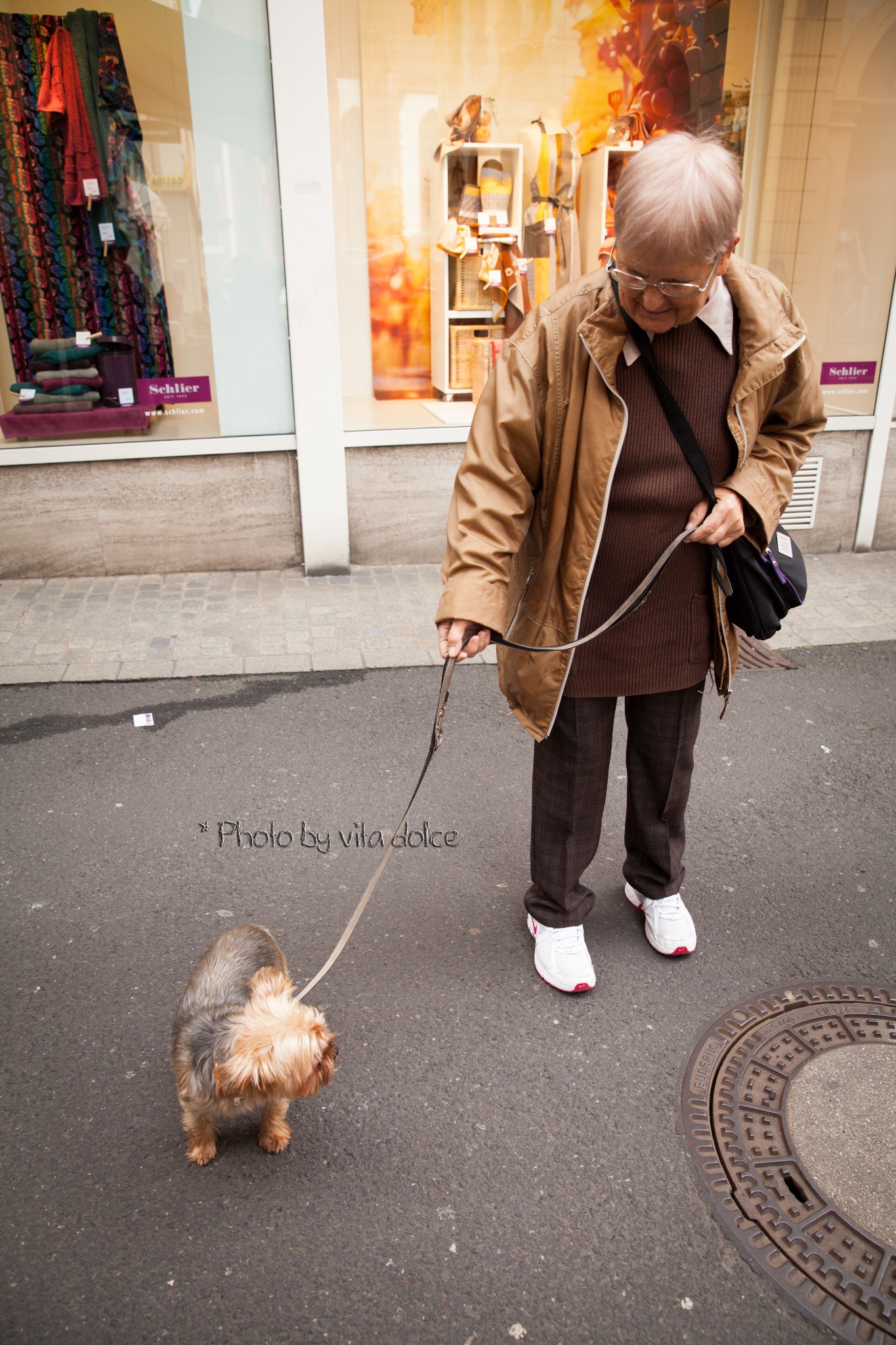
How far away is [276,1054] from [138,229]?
20.4 feet

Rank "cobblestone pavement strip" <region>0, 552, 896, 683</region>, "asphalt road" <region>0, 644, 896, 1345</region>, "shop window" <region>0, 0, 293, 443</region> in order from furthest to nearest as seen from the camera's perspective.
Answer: "shop window" <region>0, 0, 293, 443</region> → "cobblestone pavement strip" <region>0, 552, 896, 683</region> → "asphalt road" <region>0, 644, 896, 1345</region>

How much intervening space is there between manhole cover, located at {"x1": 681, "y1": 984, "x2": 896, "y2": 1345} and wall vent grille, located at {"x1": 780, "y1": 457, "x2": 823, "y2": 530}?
4.64 m

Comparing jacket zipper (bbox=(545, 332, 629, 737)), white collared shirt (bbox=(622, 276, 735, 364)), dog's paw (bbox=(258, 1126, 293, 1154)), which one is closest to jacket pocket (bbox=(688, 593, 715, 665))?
jacket zipper (bbox=(545, 332, 629, 737))

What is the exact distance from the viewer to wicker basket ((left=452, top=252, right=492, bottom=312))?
7082mm

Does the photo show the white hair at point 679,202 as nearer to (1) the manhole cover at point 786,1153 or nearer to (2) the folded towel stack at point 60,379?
(1) the manhole cover at point 786,1153

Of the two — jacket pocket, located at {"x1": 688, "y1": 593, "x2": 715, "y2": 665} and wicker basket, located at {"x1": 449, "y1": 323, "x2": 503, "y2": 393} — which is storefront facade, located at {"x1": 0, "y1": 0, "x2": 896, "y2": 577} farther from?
jacket pocket, located at {"x1": 688, "y1": 593, "x2": 715, "y2": 665}

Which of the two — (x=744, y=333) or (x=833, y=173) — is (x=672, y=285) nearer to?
→ (x=744, y=333)

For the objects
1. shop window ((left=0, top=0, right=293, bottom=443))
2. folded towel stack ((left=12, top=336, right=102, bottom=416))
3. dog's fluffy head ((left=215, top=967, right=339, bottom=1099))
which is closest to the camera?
dog's fluffy head ((left=215, top=967, right=339, bottom=1099))

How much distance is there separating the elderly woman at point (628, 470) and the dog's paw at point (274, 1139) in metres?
1.12

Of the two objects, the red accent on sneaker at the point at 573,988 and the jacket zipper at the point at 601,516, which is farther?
the red accent on sneaker at the point at 573,988

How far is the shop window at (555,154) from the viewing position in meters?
6.85

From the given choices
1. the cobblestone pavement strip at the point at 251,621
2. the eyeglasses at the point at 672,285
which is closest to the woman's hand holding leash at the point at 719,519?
the eyeglasses at the point at 672,285

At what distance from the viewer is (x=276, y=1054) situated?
190 centimetres

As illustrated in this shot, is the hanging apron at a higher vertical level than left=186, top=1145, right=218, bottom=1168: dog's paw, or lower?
higher
